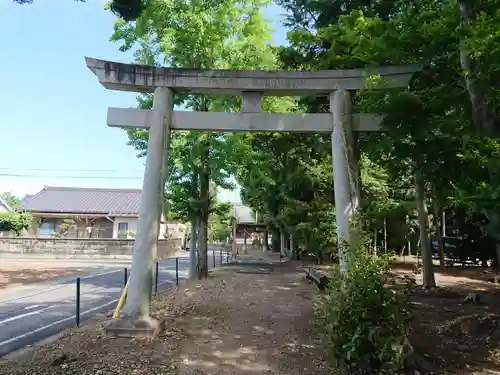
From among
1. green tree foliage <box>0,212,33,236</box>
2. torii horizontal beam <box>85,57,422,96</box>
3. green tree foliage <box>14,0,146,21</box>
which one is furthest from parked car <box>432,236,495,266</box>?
green tree foliage <box>0,212,33,236</box>

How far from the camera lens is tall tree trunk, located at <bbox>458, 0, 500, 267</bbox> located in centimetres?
537

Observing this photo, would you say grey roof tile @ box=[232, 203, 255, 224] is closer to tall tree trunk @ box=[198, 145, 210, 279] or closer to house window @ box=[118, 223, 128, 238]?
house window @ box=[118, 223, 128, 238]

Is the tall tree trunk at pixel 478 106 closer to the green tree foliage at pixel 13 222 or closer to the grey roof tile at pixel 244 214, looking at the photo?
the green tree foliage at pixel 13 222

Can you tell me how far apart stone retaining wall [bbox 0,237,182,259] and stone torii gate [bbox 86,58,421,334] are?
2109 cm

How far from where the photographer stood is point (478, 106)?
19.2ft

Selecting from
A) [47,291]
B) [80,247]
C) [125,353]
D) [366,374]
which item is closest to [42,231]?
[80,247]

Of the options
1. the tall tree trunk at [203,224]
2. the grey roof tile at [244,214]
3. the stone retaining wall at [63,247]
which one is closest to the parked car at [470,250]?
the tall tree trunk at [203,224]

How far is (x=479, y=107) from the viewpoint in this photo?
5848 millimetres

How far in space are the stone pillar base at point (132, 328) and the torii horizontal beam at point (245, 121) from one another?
10.7ft

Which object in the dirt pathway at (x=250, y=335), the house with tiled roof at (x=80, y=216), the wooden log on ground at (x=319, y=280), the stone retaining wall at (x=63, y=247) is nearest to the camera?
the dirt pathway at (x=250, y=335)

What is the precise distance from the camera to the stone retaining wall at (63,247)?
2547 centimetres

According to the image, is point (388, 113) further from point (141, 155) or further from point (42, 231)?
point (42, 231)

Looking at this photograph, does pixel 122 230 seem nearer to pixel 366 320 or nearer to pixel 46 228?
pixel 46 228

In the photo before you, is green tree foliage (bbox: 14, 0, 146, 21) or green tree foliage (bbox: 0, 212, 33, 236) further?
green tree foliage (bbox: 0, 212, 33, 236)
